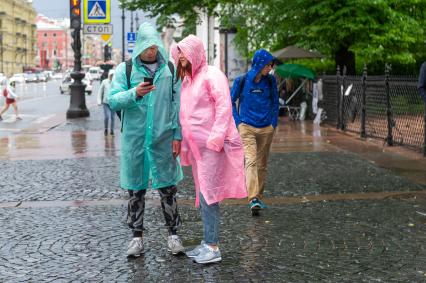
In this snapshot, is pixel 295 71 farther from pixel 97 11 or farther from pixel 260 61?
pixel 260 61

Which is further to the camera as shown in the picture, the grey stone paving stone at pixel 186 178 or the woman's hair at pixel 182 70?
the grey stone paving stone at pixel 186 178

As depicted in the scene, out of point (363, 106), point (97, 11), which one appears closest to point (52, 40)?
point (97, 11)

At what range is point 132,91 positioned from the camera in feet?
18.1

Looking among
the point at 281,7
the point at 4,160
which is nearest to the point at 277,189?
the point at 4,160

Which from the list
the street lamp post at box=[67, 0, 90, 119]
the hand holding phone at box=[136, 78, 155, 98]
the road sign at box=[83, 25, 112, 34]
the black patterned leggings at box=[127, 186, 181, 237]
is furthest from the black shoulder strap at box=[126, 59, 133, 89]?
the street lamp post at box=[67, 0, 90, 119]

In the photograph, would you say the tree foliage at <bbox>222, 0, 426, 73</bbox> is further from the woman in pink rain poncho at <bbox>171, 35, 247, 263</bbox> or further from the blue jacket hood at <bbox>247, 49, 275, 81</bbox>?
the woman in pink rain poncho at <bbox>171, 35, 247, 263</bbox>

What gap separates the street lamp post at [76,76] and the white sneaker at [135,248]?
18.2m

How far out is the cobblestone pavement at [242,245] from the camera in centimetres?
532

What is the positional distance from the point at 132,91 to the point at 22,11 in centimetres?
15281

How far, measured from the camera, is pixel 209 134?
563cm

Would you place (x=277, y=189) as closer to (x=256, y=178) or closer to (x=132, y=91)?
(x=256, y=178)

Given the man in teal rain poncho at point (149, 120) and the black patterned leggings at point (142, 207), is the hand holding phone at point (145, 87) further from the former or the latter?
the black patterned leggings at point (142, 207)

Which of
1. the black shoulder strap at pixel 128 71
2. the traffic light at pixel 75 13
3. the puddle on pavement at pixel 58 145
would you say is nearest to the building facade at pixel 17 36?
the traffic light at pixel 75 13

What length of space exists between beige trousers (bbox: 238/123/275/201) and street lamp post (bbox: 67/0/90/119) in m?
16.4
